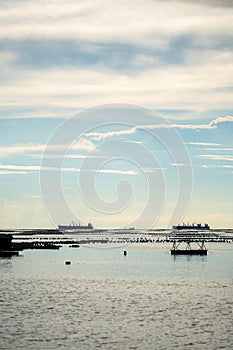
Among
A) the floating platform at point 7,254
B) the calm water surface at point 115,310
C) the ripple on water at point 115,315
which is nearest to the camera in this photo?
the ripple on water at point 115,315

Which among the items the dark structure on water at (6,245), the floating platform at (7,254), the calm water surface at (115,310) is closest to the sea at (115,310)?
the calm water surface at (115,310)

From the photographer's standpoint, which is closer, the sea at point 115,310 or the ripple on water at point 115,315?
the ripple on water at point 115,315

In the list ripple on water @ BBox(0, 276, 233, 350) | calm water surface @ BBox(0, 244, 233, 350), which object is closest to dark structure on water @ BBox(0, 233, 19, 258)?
calm water surface @ BBox(0, 244, 233, 350)

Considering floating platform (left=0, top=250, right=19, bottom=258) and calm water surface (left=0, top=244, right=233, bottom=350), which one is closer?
calm water surface (left=0, top=244, right=233, bottom=350)

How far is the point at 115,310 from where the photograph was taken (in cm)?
7788

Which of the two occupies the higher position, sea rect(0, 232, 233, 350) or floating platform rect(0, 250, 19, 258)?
floating platform rect(0, 250, 19, 258)

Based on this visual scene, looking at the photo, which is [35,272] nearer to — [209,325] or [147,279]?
[147,279]

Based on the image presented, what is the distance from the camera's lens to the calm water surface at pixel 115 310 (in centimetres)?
5912

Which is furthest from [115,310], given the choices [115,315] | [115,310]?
[115,315]

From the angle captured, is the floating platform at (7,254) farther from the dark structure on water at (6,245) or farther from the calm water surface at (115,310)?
the calm water surface at (115,310)

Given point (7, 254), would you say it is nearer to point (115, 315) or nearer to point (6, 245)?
point (6, 245)

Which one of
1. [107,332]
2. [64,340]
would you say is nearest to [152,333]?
[107,332]

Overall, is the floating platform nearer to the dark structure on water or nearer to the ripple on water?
the dark structure on water

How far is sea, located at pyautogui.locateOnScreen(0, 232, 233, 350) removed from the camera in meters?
58.9
